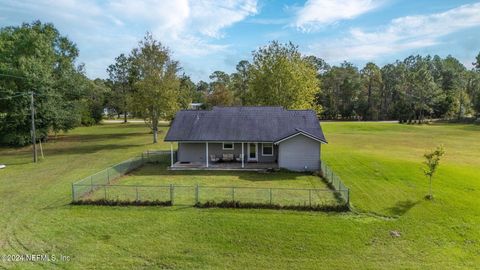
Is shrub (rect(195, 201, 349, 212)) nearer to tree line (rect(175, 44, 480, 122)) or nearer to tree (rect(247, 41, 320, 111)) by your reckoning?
tree (rect(247, 41, 320, 111))

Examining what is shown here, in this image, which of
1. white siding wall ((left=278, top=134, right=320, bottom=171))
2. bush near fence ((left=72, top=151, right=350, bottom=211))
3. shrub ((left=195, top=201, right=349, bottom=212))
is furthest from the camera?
white siding wall ((left=278, top=134, right=320, bottom=171))

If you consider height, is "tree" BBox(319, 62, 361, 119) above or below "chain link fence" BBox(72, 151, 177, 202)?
above

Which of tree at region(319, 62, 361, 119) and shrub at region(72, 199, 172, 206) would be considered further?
tree at region(319, 62, 361, 119)

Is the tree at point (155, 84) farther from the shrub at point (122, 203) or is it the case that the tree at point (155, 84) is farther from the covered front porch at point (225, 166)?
the shrub at point (122, 203)

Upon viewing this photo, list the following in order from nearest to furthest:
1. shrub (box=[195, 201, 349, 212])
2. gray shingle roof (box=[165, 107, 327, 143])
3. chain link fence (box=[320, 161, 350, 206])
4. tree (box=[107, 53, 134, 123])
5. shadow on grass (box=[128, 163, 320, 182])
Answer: shrub (box=[195, 201, 349, 212]) → chain link fence (box=[320, 161, 350, 206]) → shadow on grass (box=[128, 163, 320, 182]) → gray shingle roof (box=[165, 107, 327, 143]) → tree (box=[107, 53, 134, 123])

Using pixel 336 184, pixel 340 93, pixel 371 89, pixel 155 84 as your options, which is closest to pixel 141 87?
A: pixel 155 84

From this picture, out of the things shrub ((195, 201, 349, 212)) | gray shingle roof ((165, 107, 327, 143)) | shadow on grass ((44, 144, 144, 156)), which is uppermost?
gray shingle roof ((165, 107, 327, 143))

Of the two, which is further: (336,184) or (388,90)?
(388,90)

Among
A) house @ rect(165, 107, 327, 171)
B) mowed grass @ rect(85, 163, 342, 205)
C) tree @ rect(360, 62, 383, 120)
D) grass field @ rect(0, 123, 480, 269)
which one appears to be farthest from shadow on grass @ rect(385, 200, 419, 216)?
tree @ rect(360, 62, 383, 120)

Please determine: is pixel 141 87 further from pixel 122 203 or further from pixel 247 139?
pixel 122 203
